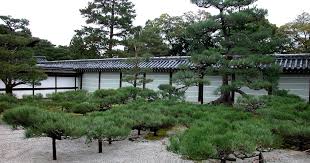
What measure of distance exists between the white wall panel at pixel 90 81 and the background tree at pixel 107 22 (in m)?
8.17

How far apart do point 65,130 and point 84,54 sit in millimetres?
27554

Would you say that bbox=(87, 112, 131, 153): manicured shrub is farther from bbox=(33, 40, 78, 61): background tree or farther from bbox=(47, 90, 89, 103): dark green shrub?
bbox=(33, 40, 78, 61): background tree

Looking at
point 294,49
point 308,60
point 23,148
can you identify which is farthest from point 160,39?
point 23,148

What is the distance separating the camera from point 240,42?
13.5 meters

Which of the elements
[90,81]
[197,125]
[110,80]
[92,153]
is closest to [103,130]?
[92,153]

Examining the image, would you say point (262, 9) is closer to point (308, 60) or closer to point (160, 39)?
point (308, 60)

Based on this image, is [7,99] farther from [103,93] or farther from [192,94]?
[192,94]

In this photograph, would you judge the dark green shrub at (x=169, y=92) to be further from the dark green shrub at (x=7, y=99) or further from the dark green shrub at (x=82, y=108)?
the dark green shrub at (x=7, y=99)

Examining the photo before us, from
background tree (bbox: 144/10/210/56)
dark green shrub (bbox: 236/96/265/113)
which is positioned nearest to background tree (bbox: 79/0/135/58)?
background tree (bbox: 144/10/210/56)

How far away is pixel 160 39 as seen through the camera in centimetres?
3222

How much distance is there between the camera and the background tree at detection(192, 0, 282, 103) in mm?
12750

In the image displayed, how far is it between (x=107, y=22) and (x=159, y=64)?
1370 centimetres

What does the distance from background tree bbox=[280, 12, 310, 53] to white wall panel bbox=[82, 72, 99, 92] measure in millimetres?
14956

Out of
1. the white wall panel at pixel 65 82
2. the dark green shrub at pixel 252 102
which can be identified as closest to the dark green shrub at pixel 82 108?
the dark green shrub at pixel 252 102
